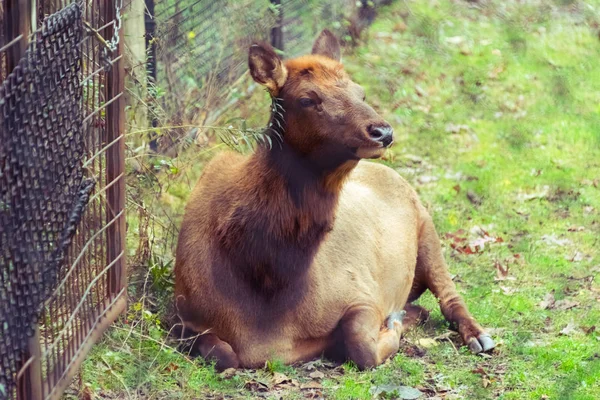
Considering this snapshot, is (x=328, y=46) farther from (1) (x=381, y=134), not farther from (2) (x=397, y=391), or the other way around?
(2) (x=397, y=391)

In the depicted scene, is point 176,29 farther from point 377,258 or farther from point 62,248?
point 62,248

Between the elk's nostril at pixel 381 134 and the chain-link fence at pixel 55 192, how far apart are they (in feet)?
4.85

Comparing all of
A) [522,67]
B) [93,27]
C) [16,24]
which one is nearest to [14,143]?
[16,24]

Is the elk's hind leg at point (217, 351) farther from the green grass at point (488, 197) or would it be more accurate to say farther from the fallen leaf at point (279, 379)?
the fallen leaf at point (279, 379)

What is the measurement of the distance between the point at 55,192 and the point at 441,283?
4098 mm

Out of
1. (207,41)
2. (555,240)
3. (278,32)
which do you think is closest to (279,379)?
(555,240)

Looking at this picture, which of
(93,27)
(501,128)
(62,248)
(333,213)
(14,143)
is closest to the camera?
(14,143)

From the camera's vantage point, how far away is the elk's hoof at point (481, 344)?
635cm

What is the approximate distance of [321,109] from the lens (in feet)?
19.0

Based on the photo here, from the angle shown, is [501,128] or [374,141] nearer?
[374,141]

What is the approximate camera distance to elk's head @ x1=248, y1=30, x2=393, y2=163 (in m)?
5.61

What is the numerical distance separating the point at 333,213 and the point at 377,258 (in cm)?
97

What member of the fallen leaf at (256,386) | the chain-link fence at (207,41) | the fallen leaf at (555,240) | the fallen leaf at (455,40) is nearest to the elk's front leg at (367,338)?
the fallen leaf at (256,386)

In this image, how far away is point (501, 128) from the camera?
11.3 metres
